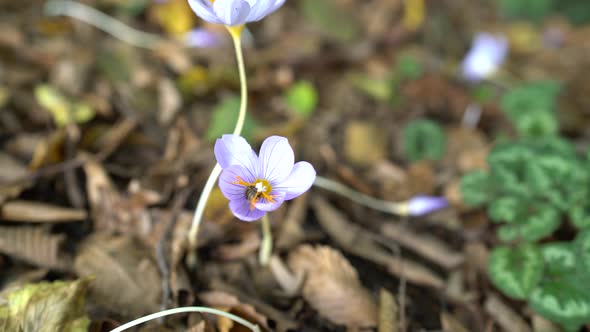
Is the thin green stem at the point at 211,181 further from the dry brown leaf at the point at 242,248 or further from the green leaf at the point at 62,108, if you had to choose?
the green leaf at the point at 62,108

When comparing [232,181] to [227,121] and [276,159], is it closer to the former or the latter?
[276,159]

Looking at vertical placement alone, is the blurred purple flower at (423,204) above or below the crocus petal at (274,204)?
above

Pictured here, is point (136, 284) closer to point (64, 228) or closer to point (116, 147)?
point (64, 228)

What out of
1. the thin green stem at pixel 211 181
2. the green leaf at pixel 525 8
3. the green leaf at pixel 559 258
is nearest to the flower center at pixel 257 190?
the thin green stem at pixel 211 181

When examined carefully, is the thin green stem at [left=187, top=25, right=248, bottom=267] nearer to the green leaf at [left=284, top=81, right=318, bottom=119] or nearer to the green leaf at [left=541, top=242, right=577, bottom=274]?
the green leaf at [left=284, top=81, right=318, bottom=119]

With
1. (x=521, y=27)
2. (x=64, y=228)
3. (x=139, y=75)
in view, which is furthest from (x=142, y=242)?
(x=521, y=27)

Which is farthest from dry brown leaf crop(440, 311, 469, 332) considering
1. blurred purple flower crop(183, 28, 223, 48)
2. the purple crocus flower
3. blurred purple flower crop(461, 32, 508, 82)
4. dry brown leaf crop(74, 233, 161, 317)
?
blurred purple flower crop(183, 28, 223, 48)

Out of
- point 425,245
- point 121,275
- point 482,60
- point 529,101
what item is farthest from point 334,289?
point 482,60
